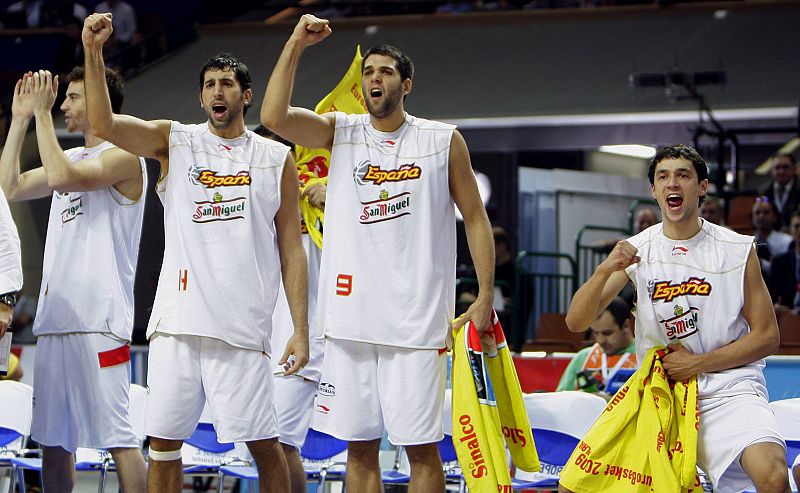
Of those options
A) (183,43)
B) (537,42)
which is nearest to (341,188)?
(537,42)

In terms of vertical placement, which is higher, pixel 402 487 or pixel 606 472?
pixel 606 472

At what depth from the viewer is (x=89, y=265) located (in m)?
5.20

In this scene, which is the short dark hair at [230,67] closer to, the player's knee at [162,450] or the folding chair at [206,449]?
the player's knee at [162,450]

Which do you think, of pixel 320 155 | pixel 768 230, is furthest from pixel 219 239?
pixel 768 230

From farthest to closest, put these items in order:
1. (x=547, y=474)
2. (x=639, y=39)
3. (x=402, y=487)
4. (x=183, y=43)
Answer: (x=183, y=43), (x=639, y=39), (x=402, y=487), (x=547, y=474)

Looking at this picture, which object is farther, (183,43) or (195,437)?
(183,43)

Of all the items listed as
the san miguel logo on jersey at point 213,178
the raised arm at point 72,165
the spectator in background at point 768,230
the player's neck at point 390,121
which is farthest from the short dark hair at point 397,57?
the spectator in background at point 768,230

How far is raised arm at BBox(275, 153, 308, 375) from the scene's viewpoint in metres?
4.88

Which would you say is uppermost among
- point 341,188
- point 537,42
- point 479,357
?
point 537,42

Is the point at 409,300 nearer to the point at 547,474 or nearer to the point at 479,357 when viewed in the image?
the point at 479,357

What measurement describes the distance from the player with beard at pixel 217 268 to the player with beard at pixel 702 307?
1.26 m

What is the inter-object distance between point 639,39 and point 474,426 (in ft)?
31.6

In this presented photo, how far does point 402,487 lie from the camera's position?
768 centimetres

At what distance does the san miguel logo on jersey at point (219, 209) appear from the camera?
186 inches
